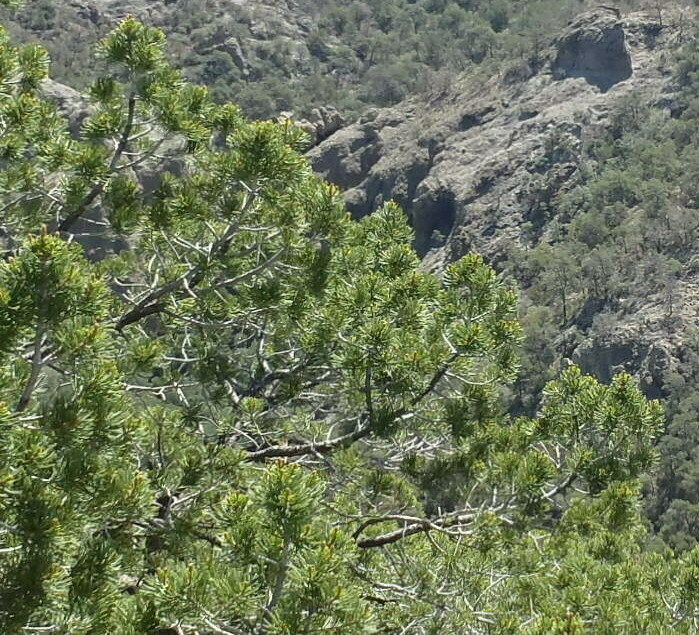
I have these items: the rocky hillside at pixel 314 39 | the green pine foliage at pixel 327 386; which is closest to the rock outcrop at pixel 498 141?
the rocky hillside at pixel 314 39

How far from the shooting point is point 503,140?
52.2 m

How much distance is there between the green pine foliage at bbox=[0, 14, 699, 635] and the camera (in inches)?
127

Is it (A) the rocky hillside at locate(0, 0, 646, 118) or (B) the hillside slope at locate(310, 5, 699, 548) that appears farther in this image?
(A) the rocky hillside at locate(0, 0, 646, 118)

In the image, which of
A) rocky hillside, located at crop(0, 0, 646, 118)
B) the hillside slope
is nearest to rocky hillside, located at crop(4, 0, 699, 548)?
the hillside slope

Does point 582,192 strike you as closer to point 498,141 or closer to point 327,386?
point 498,141

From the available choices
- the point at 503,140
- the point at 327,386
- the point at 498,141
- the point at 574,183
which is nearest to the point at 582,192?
the point at 574,183

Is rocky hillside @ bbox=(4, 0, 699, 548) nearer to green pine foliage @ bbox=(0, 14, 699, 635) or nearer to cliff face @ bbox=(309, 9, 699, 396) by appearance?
cliff face @ bbox=(309, 9, 699, 396)

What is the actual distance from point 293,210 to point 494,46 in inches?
2472

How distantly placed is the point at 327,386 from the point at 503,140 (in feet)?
164

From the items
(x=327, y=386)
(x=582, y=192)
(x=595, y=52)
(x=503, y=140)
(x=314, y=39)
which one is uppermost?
(x=327, y=386)

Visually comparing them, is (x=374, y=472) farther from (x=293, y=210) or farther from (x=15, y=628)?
(x=15, y=628)

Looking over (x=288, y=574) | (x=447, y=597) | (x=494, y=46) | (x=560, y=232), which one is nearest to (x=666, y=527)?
(x=560, y=232)

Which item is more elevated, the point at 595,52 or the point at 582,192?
the point at 595,52

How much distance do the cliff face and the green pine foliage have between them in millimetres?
40622
